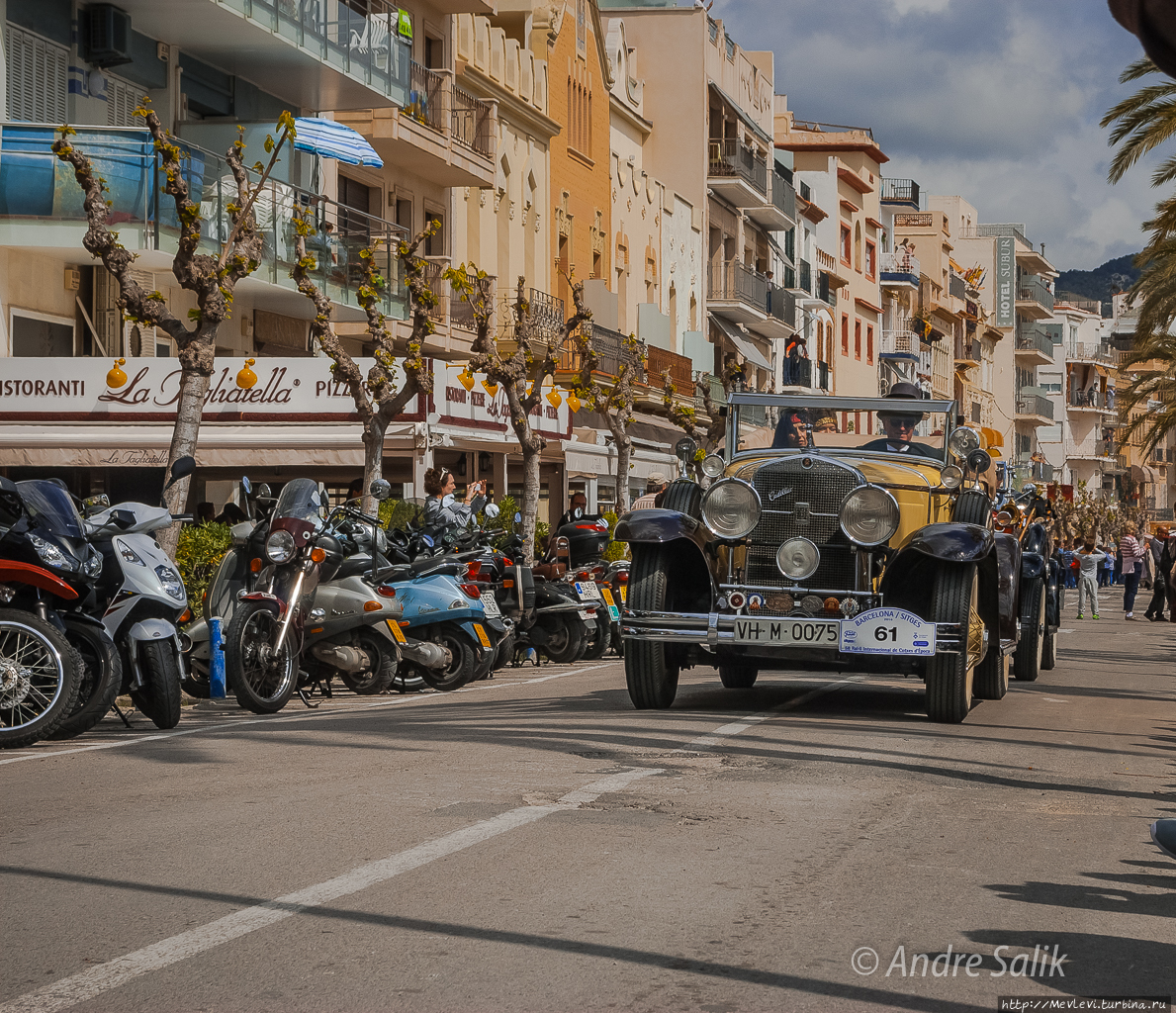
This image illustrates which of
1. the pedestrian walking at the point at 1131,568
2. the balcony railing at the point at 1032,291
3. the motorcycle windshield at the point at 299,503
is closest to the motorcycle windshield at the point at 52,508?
the motorcycle windshield at the point at 299,503

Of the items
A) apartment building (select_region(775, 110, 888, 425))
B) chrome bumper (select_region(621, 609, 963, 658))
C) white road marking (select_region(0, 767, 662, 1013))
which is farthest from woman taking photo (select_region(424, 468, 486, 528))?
apartment building (select_region(775, 110, 888, 425))

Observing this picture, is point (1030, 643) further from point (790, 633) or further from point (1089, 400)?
point (1089, 400)

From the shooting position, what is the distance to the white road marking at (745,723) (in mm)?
10008

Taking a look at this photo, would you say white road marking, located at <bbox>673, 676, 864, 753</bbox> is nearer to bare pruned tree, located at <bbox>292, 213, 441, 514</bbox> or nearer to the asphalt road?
the asphalt road

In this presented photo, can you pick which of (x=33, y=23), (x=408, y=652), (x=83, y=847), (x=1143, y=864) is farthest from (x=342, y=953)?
(x=33, y=23)

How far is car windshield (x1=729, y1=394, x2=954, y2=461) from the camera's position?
13.6m

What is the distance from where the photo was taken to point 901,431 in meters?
13.7

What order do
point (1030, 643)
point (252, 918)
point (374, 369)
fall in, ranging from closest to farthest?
point (252, 918) < point (1030, 643) < point (374, 369)

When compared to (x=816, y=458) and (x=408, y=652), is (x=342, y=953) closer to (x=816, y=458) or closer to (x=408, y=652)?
(x=816, y=458)

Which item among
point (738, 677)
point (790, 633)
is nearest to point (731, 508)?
point (790, 633)

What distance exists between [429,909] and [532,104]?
3718cm

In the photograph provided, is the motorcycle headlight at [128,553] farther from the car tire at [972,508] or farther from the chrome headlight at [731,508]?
the car tire at [972,508]

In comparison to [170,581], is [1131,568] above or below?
below

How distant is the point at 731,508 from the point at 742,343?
47837 mm
